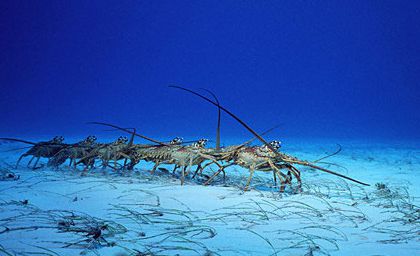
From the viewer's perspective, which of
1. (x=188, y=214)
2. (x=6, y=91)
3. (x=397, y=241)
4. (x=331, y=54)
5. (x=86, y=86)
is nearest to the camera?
(x=397, y=241)

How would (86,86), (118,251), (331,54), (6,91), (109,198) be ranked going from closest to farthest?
(118,251)
(109,198)
(6,91)
(86,86)
(331,54)

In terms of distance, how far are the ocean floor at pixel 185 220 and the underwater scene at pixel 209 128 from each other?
0.07ft

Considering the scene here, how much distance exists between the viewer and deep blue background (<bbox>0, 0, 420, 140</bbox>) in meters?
102

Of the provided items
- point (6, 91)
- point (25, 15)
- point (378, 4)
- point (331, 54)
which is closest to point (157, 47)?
point (25, 15)

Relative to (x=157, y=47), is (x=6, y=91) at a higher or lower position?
lower

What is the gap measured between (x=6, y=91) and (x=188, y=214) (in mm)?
98769

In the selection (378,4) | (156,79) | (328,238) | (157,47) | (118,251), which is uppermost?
(378,4)

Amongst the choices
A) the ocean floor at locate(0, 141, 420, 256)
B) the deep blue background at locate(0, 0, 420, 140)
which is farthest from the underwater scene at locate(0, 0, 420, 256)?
the deep blue background at locate(0, 0, 420, 140)

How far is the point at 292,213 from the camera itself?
3.19m

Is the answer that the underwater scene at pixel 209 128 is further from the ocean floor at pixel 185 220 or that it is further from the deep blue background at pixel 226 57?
the deep blue background at pixel 226 57

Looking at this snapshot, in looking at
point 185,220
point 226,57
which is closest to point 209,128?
point 185,220

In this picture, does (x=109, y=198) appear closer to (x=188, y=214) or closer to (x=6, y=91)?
(x=188, y=214)

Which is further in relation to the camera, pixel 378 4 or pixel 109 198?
pixel 378 4

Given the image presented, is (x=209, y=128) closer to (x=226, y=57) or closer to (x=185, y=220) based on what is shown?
(x=185, y=220)
